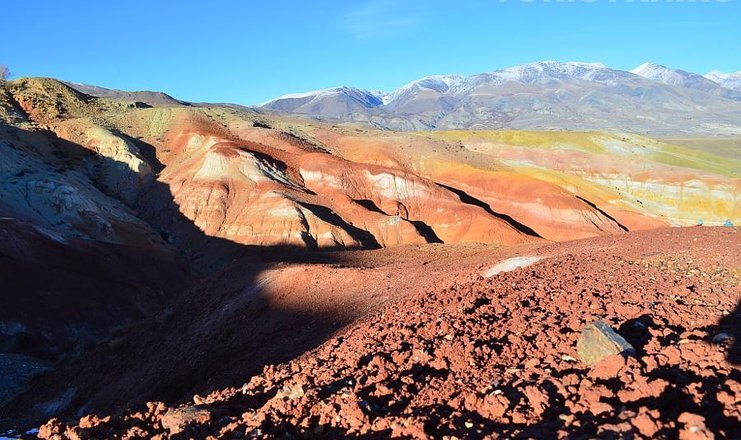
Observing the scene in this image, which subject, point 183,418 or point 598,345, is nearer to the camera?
point 183,418

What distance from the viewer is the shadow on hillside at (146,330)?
13.0 metres

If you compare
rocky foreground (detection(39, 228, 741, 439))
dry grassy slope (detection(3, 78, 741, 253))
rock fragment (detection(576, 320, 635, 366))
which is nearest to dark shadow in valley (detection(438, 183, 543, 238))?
dry grassy slope (detection(3, 78, 741, 253))

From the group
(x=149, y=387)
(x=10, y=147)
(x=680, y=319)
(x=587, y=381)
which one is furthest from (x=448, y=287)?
(x=10, y=147)

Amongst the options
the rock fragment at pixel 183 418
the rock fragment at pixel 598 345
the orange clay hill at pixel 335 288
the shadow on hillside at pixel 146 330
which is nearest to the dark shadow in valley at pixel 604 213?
the orange clay hill at pixel 335 288

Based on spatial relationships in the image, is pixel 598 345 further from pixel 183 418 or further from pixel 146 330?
pixel 146 330

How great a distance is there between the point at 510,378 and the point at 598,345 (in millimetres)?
1112

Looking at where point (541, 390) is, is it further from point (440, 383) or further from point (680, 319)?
point (680, 319)

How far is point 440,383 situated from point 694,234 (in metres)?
12.7

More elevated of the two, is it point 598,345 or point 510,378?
point 598,345

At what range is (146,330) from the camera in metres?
19.4

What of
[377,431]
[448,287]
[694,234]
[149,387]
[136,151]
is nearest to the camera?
[377,431]

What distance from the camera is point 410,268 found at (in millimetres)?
18188

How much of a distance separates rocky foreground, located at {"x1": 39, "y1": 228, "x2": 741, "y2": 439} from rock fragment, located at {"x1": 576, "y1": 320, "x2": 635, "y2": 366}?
0.11 metres

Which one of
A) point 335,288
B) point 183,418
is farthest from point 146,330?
point 183,418
